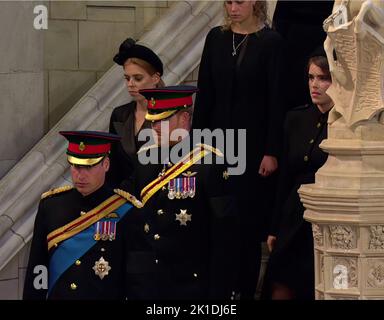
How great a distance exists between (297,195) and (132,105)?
1668 millimetres

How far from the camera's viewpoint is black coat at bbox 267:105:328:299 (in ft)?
52.9

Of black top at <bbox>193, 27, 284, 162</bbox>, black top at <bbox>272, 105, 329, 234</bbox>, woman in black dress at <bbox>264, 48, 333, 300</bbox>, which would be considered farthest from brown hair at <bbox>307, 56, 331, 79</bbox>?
black top at <bbox>193, 27, 284, 162</bbox>

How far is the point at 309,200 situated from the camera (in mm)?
15000

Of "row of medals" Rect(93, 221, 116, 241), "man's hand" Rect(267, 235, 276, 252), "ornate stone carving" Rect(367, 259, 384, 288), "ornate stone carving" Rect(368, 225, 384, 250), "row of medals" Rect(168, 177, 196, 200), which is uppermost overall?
"row of medals" Rect(168, 177, 196, 200)

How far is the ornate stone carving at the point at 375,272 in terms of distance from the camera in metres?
14.7

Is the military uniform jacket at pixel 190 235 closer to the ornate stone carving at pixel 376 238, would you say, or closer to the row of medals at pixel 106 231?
the row of medals at pixel 106 231

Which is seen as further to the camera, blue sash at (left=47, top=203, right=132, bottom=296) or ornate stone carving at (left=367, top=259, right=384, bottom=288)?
blue sash at (left=47, top=203, right=132, bottom=296)

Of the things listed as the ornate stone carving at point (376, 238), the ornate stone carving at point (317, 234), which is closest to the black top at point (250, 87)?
the ornate stone carving at point (317, 234)

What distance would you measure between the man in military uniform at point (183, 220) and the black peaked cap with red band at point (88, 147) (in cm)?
33

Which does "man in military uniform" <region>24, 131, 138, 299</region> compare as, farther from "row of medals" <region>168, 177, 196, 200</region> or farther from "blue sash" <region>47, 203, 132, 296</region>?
"row of medals" <region>168, 177, 196, 200</region>

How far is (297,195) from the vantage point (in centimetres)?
1625

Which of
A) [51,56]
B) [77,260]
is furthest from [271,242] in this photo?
[51,56]
